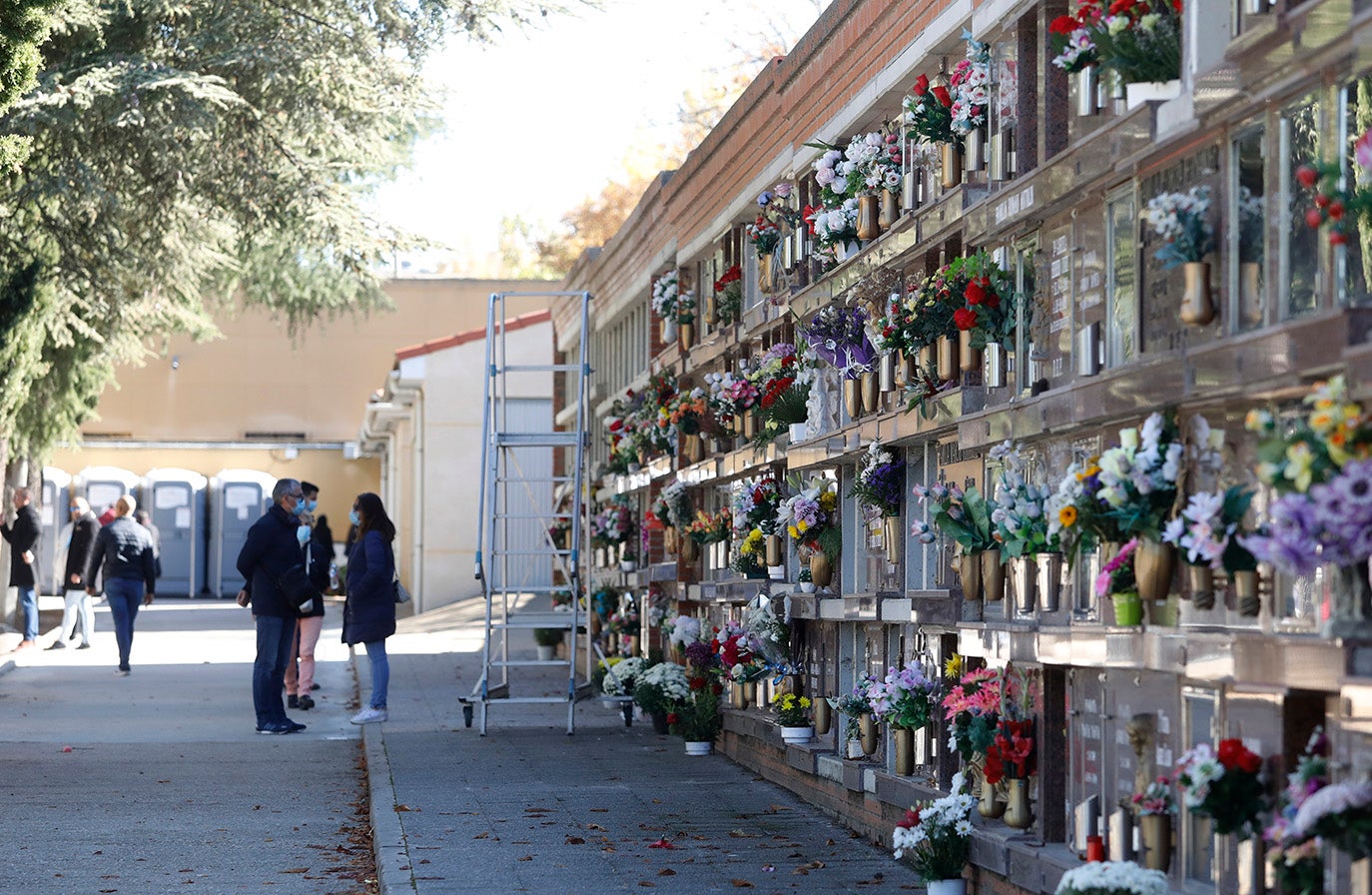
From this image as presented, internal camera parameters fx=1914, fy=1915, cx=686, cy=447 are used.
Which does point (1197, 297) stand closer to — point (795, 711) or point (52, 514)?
point (795, 711)

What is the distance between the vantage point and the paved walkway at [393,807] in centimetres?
830

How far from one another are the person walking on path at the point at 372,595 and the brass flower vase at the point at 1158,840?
966 cm

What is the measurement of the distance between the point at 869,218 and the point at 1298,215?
4433 mm

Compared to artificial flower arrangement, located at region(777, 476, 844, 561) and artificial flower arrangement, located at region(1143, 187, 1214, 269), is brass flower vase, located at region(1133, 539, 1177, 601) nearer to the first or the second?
artificial flower arrangement, located at region(1143, 187, 1214, 269)

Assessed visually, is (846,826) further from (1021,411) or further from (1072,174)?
(1072,174)

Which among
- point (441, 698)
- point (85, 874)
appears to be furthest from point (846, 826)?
point (441, 698)

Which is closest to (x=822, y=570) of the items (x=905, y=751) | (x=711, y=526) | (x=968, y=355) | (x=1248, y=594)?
(x=905, y=751)

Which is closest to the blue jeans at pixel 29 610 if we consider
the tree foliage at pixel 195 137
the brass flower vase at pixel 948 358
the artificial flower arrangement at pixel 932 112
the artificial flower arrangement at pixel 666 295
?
the tree foliage at pixel 195 137

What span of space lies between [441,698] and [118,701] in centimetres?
283

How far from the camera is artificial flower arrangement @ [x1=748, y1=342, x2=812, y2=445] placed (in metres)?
10.8

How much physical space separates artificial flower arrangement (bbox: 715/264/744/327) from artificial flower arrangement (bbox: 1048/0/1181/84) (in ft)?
22.4

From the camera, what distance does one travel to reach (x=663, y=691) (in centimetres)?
1381

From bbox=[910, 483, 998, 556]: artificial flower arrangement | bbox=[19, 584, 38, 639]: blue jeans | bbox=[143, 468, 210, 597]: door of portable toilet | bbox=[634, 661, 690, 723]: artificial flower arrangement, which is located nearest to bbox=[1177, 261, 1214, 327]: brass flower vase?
bbox=[910, 483, 998, 556]: artificial flower arrangement

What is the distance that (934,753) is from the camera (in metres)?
8.38
